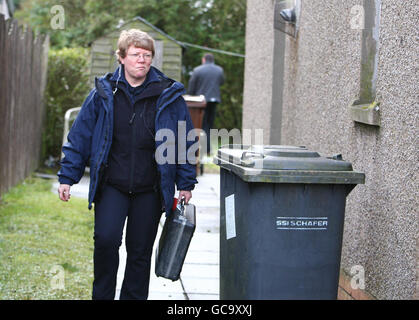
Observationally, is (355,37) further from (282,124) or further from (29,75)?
(29,75)

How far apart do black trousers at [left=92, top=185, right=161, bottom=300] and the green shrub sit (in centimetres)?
869

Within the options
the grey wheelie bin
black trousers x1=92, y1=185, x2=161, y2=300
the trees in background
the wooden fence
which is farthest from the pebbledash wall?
the trees in background

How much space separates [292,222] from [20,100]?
730cm

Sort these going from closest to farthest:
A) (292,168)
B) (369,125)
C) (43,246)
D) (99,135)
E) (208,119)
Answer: (292,168) < (99,135) < (369,125) < (43,246) < (208,119)

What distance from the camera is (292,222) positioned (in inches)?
153

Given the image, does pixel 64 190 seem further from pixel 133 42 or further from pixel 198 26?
pixel 198 26

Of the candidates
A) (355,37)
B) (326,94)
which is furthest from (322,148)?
(355,37)

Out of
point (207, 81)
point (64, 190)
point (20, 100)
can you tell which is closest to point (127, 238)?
point (64, 190)

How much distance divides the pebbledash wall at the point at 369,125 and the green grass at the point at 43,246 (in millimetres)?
2225

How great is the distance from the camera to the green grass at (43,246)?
5.50m

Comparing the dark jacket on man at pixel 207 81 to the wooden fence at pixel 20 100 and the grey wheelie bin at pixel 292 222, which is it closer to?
the wooden fence at pixel 20 100

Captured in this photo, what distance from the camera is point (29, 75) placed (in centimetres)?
1095

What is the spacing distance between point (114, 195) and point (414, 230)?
182 centimetres

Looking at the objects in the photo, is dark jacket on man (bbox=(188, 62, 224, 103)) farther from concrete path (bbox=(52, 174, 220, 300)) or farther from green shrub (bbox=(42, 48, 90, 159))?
concrete path (bbox=(52, 174, 220, 300))
